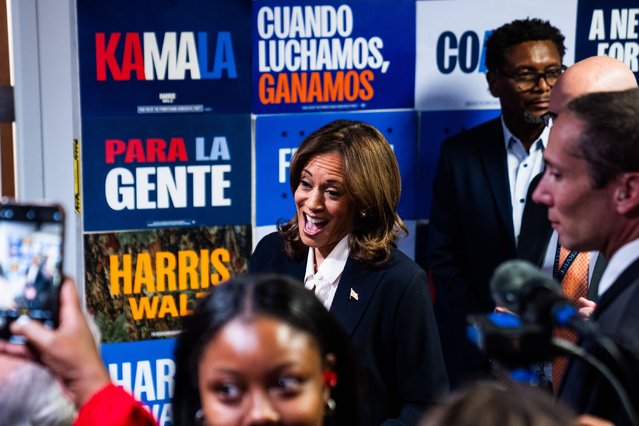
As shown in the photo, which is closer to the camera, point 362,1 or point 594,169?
point 594,169

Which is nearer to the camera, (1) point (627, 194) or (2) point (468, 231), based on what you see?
(1) point (627, 194)

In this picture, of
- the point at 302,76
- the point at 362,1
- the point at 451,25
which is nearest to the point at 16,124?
the point at 302,76

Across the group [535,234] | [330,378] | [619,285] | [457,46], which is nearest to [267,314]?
[330,378]

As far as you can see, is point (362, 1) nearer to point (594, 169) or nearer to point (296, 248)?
point (296, 248)

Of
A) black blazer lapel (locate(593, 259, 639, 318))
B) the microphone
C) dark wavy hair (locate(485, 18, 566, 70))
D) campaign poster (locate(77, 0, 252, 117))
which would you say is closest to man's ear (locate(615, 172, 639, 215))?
black blazer lapel (locate(593, 259, 639, 318))

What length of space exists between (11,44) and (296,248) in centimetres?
154

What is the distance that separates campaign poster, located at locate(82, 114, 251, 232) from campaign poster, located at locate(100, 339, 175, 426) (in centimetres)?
51

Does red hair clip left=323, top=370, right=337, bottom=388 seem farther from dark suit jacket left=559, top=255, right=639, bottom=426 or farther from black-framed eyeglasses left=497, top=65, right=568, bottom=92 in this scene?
black-framed eyeglasses left=497, top=65, right=568, bottom=92

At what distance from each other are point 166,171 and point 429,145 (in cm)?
121

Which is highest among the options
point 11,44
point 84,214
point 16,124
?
point 11,44

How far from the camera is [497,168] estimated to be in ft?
14.9

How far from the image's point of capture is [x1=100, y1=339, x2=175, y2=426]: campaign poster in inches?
174

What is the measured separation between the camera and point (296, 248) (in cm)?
350

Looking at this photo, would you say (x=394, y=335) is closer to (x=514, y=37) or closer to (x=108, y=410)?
(x=108, y=410)
